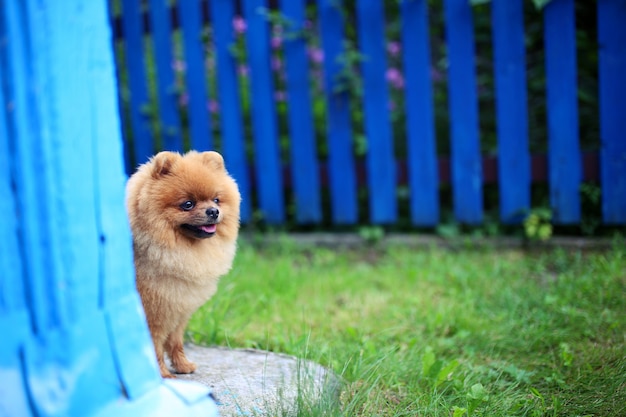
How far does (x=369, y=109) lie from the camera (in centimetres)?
Result: 412

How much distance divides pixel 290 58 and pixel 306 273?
1731mm

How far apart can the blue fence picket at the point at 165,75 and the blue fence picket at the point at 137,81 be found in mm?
198

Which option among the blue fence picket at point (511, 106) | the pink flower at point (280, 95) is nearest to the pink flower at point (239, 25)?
the pink flower at point (280, 95)

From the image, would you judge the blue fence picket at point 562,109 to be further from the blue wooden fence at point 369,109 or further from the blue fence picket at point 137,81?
the blue fence picket at point 137,81

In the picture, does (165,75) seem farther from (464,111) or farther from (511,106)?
(511,106)

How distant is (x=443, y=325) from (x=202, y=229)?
144 centimetres

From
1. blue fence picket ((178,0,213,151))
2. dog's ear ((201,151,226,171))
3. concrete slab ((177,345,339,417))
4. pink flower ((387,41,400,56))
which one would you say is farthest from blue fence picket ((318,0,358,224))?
dog's ear ((201,151,226,171))

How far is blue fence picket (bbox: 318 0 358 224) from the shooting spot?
13.6 feet

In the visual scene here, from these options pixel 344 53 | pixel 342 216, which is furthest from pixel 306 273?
pixel 344 53

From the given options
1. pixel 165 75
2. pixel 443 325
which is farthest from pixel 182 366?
pixel 165 75

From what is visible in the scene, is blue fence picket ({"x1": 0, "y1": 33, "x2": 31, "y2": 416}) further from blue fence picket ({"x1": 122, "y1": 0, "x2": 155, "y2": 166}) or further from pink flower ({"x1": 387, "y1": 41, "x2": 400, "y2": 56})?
pink flower ({"x1": 387, "y1": 41, "x2": 400, "y2": 56})

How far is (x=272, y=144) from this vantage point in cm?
443

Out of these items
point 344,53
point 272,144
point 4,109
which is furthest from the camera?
point 272,144

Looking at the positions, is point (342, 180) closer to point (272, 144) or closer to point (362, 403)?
point (272, 144)
